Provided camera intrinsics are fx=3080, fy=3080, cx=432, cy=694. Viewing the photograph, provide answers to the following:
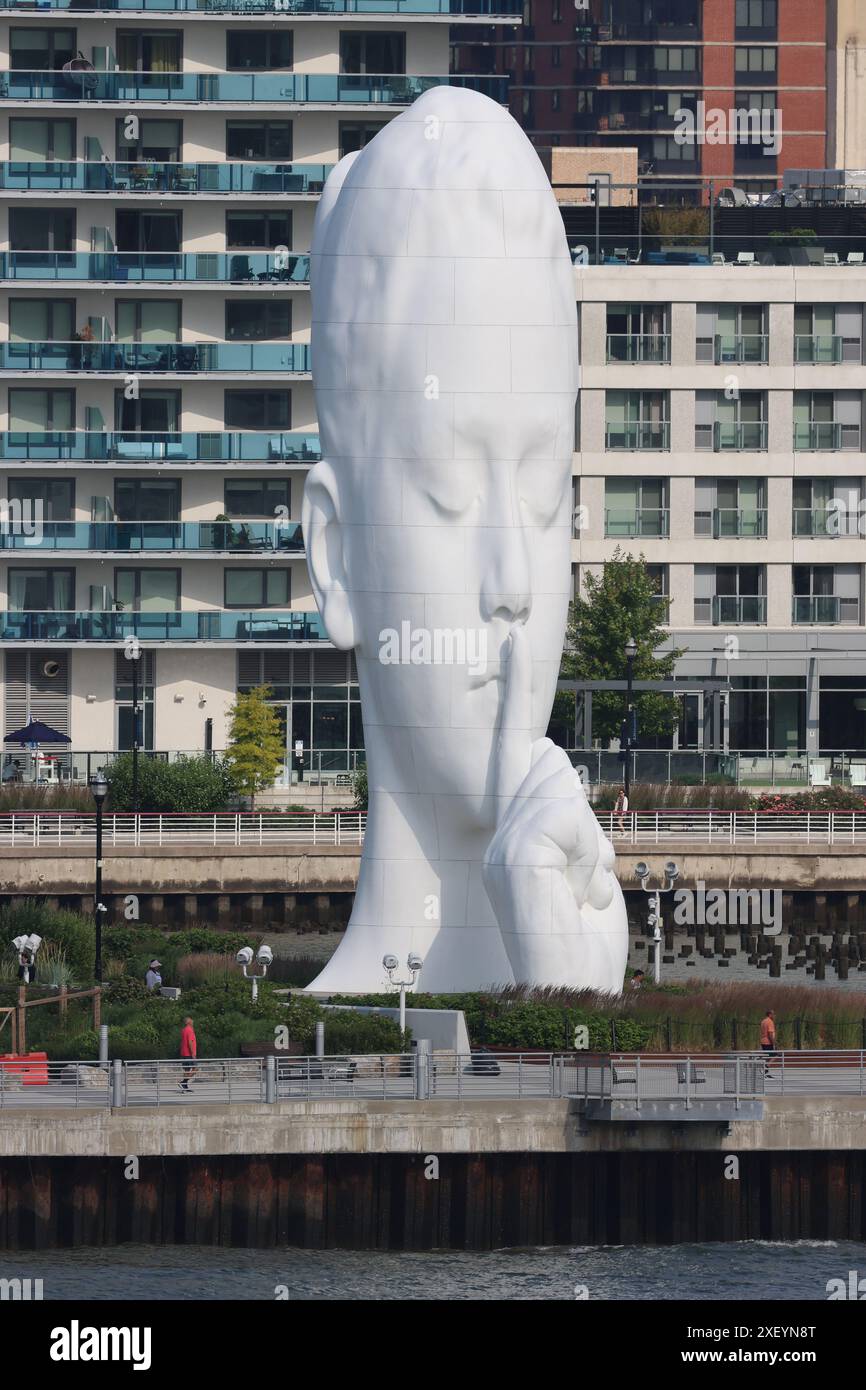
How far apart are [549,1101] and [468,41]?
123 metres

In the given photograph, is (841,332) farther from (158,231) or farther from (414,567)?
(414,567)

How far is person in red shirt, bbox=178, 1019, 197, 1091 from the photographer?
39.2 m

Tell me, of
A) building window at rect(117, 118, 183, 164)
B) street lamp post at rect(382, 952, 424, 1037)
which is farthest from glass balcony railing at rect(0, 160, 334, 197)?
street lamp post at rect(382, 952, 424, 1037)

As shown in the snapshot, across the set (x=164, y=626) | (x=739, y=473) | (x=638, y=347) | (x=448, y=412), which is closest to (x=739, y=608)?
(x=739, y=473)

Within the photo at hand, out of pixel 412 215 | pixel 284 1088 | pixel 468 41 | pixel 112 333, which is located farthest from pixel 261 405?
pixel 468 41

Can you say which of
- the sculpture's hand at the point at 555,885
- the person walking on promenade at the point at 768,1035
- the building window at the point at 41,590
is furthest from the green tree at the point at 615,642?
the person walking on promenade at the point at 768,1035

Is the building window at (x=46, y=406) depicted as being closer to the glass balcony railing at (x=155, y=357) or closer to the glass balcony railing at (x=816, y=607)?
the glass balcony railing at (x=155, y=357)

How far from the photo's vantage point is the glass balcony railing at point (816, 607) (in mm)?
91625

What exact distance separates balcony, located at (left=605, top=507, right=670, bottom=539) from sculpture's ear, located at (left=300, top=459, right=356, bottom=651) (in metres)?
45.9

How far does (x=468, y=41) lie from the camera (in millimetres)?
155750

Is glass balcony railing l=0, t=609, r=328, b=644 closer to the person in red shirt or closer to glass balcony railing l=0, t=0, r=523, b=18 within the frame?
glass balcony railing l=0, t=0, r=523, b=18

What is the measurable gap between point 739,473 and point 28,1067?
54.0 m

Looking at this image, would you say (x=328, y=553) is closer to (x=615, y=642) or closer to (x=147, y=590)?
(x=615, y=642)

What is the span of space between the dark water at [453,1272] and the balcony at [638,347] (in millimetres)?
54279
